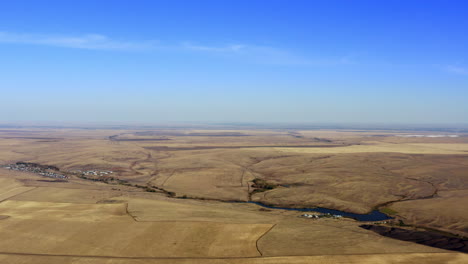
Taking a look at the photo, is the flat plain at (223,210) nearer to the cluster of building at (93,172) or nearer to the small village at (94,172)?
the small village at (94,172)

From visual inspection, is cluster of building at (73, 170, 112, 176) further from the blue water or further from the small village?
the blue water

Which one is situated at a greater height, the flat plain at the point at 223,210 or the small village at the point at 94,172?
the flat plain at the point at 223,210

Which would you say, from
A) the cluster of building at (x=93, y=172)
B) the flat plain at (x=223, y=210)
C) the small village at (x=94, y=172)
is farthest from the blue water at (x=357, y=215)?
the cluster of building at (x=93, y=172)

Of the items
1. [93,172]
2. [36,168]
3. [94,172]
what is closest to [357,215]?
[94,172]

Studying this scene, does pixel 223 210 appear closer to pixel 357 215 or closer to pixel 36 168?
pixel 357 215

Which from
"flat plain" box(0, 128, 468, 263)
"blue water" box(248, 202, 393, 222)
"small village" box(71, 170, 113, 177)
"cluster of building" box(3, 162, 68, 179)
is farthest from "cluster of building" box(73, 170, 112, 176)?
"blue water" box(248, 202, 393, 222)

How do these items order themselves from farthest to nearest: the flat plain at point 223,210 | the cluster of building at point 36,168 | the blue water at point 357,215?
1. the cluster of building at point 36,168
2. the blue water at point 357,215
3. the flat plain at point 223,210
